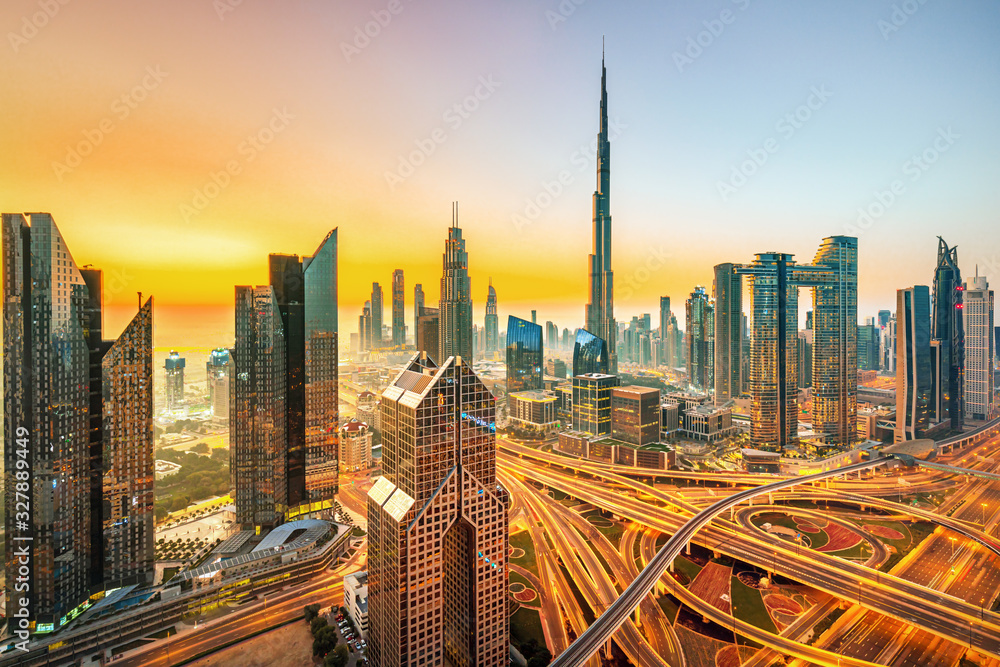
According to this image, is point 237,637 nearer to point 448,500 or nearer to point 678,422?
point 448,500

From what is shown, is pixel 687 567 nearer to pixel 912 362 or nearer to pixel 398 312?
pixel 912 362

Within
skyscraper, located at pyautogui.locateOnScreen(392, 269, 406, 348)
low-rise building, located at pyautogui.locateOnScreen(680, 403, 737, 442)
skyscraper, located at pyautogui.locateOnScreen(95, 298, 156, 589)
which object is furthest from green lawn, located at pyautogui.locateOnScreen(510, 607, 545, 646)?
skyscraper, located at pyautogui.locateOnScreen(392, 269, 406, 348)

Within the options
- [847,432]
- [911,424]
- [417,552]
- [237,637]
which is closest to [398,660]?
[417,552]

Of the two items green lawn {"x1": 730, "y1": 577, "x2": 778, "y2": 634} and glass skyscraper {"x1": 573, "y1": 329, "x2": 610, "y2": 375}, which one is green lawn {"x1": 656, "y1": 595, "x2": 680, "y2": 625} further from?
glass skyscraper {"x1": 573, "y1": 329, "x2": 610, "y2": 375}

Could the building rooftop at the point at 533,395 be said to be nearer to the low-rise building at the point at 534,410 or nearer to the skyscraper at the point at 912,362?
the low-rise building at the point at 534,410

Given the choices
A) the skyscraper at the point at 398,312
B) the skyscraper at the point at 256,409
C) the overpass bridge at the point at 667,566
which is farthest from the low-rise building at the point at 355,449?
the skyscraper at the point at 398,312

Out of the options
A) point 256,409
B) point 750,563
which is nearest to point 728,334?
point 750,563
